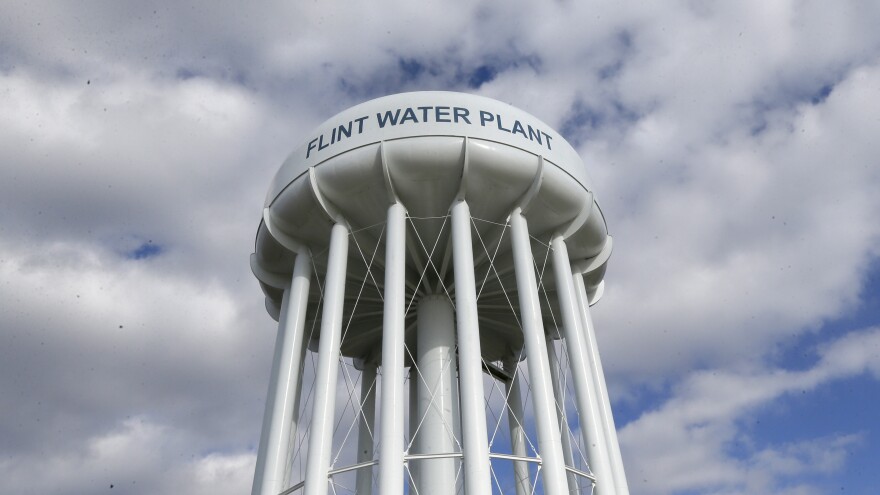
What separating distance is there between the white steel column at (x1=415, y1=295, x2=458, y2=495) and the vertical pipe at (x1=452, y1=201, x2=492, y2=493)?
2.19 meters

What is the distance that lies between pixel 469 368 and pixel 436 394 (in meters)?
3.08

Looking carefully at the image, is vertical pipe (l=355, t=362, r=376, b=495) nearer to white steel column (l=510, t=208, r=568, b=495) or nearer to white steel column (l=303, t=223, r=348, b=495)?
white steel column (l=303, t=223, r=348, b=495)

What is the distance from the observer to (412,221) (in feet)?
43.2

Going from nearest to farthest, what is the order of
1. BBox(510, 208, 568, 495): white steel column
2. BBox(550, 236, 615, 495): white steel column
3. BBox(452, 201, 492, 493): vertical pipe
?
1. BBox(452, 201, 492, 493): vertical pipe
2. BBox(510, 208, 568, 495): white steel column
3. BBox(550, 236, 615, 495): white steel column

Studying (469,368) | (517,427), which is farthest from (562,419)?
(469,368)

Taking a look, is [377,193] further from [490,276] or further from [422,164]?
[490,276]

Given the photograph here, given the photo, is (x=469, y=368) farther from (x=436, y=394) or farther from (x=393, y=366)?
(x=436, y=394)

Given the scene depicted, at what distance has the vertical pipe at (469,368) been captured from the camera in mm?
9320

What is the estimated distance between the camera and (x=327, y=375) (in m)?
10.7

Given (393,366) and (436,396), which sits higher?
(436,396)

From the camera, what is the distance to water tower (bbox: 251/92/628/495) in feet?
33.5

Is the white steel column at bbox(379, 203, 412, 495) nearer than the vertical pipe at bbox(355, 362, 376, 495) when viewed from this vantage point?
Yes

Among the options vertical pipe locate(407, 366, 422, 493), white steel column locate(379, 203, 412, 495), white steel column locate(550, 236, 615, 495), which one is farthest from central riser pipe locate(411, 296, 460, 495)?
white steel column locate(550, 236, 615, 495)

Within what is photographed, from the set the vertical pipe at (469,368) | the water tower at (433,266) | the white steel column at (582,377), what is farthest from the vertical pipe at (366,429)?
the vertical pipe at (469,368)
